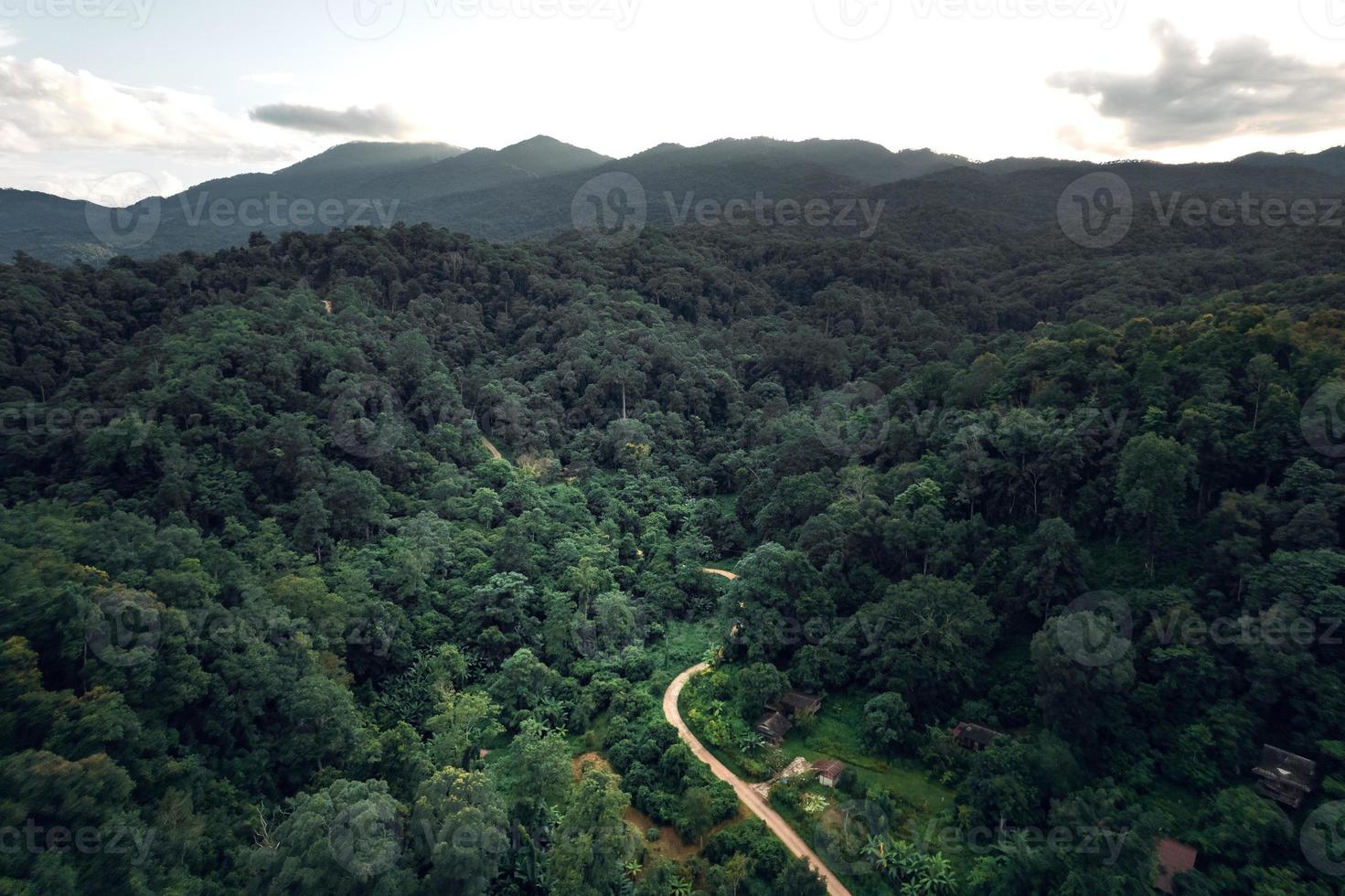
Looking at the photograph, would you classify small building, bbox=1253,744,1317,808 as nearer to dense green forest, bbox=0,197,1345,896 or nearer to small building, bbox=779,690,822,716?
dense green forest, bbox=0,197,1345,896

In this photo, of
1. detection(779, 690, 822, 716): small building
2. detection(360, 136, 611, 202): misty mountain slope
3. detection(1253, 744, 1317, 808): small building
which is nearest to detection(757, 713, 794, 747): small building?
detection(779, 690, 822, 716): small building

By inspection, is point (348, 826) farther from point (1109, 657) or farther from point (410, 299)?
point (410, 299)

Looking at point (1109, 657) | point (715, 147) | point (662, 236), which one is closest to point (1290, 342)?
point (1109, 657)

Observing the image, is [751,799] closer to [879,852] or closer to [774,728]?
[774,728]

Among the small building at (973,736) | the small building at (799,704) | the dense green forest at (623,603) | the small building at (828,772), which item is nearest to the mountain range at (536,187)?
the dense green forest at (623,603)

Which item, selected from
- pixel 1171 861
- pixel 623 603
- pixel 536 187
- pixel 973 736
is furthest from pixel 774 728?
pixel 536 187
